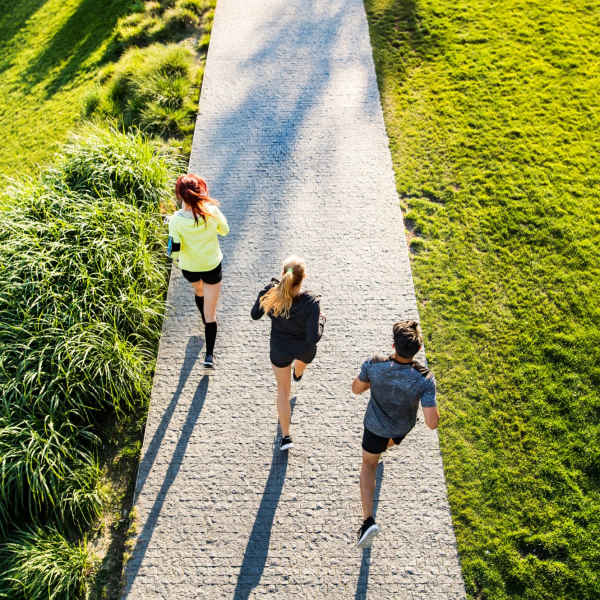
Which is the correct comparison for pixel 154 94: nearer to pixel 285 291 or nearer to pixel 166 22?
pixel 166 22

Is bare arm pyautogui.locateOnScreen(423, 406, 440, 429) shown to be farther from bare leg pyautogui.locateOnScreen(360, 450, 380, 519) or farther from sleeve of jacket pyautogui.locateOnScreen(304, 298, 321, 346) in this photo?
sleeve of jacket pyautogui.locateOnScreen(304, 298, 321, 346)

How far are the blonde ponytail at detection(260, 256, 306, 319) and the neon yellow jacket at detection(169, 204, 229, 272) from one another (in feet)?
3.39

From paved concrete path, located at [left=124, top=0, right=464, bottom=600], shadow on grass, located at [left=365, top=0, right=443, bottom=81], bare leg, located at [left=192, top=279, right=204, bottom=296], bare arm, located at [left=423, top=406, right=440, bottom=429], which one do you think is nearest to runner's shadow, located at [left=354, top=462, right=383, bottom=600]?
paved concrete path, located at [left=124, top=0, right=464, bottom=600]

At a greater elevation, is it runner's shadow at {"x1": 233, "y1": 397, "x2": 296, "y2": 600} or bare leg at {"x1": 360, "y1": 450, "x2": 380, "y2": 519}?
bare leg at {"x1": 360, "y1": 450, "x2": 380, "y2": 519}

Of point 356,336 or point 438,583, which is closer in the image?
point 438,583

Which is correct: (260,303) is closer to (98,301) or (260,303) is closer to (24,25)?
(98,301)

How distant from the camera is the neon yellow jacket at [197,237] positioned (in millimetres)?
4164

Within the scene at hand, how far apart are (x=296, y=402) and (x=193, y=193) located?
2.18m

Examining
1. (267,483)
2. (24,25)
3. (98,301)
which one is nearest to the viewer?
(267,483)

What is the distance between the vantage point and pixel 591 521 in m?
3.81

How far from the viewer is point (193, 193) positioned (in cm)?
405

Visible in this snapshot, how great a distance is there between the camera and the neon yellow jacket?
164 inches

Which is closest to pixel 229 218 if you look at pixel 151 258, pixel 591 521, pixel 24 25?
pixel 151 258

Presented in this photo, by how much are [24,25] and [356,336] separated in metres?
11.8
